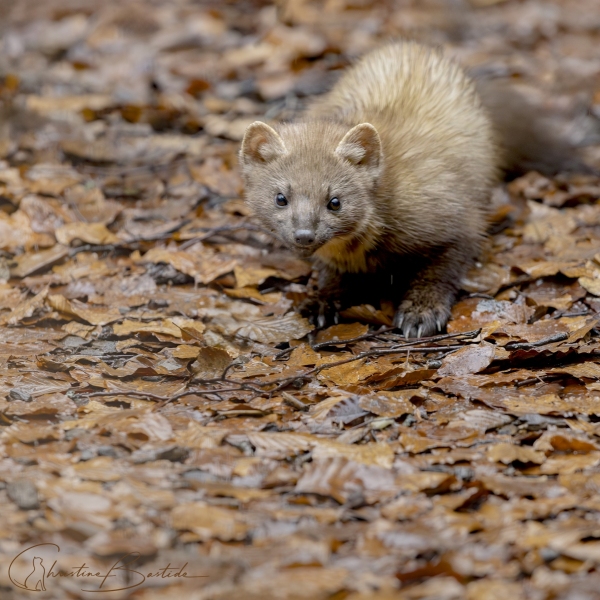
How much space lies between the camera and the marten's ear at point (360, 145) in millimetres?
5410

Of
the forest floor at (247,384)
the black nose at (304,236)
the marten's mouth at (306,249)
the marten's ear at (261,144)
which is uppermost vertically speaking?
the marten's ear at (261,144)

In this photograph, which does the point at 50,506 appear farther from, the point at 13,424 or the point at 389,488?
the point at 389,488

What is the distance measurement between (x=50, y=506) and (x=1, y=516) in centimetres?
22

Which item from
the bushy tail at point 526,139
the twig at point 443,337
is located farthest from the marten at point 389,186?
the bushy tail at point 526,139

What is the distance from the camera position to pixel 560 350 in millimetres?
4945

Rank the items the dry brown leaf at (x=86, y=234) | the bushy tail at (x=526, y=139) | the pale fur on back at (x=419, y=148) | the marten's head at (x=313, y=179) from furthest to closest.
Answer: the bushy tail at (x=526, y=139)
the dry brown leaf at (x=86, y=234)
the pale fur on back at (x=419, y=148)
the marten's head at (x=313, y=179)

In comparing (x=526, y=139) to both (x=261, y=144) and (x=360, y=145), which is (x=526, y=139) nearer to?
(x=360, y=145)

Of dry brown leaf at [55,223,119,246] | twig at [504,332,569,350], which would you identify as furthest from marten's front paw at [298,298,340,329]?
dry brown leaf at [55,223,119,246]

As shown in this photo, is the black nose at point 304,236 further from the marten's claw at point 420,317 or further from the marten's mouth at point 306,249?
the marten's claw at point 420,317

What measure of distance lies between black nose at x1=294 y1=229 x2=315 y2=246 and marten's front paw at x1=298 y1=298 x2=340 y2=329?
0.86 meters

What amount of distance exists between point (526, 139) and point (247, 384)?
441 centimetres

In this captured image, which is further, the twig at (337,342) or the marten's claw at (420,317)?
the marten's claw at (420,317)

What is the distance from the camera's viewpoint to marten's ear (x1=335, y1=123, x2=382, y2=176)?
5410 mm

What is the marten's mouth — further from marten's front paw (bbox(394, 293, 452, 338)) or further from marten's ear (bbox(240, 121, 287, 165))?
marten's front paw (bbox(394, 293, 452, 338))
